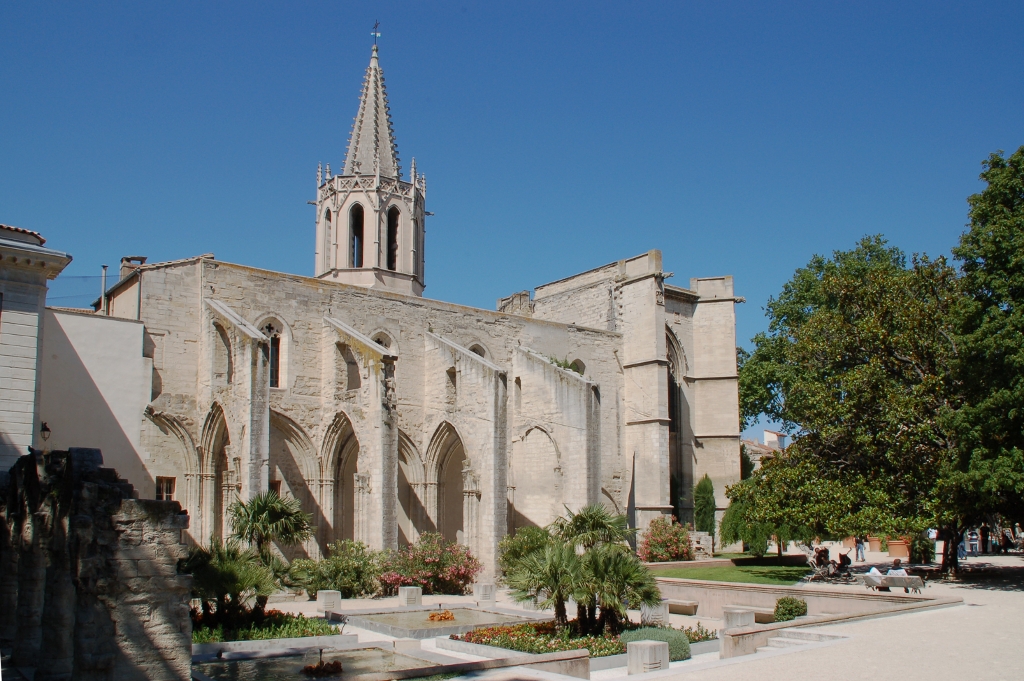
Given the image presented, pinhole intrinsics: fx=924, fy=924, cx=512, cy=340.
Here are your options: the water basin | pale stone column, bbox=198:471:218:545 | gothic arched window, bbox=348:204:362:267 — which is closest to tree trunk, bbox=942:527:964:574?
the water basin

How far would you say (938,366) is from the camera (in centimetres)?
2245

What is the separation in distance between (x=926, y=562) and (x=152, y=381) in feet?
75.2

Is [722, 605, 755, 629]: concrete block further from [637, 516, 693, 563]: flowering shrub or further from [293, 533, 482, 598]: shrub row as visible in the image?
[637, 516, 693, 563]: flowering shrub

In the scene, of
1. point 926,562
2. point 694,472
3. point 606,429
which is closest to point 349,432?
point 606,429

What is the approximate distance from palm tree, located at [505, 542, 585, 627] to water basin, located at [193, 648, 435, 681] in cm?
228

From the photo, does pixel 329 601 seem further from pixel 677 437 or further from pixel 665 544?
pixel 677 437

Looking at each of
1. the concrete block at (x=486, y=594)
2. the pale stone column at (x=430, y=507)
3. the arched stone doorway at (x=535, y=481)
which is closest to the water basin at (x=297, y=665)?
the concrete block at (x=486, y=594)

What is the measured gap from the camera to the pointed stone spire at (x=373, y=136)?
3519cm

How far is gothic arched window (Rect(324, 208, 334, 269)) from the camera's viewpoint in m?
34.5

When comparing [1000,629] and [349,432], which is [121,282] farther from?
[1000,629]

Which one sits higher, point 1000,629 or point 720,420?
point 720,420

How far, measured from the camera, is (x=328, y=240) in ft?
115

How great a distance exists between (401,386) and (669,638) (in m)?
14.3

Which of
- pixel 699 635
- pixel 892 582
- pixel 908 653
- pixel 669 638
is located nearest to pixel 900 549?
pixel 892 582
